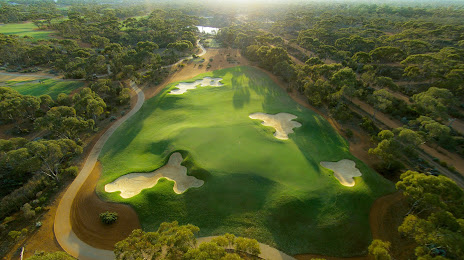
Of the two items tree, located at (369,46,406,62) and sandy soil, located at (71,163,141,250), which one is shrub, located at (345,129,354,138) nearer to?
sandy soil, located at (71,163,141,250)

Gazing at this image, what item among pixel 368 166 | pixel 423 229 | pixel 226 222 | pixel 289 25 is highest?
pixel 289 25

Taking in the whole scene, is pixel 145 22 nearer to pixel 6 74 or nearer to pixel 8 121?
pixel 6 74

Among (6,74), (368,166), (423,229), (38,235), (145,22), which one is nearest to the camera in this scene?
(423,229)

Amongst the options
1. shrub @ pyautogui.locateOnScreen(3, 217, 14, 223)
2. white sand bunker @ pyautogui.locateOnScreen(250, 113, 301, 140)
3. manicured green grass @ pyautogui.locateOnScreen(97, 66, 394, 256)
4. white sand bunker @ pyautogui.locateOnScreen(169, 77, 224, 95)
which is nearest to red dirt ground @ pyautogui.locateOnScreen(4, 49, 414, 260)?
manicured green grass @ pyautogui.locateOnScreen(97, 66, 394, 256)

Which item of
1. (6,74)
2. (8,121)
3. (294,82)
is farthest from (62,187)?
(6,74)

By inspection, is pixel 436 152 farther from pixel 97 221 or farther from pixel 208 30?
pixel 208 30

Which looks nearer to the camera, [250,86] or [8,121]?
[8,121]
